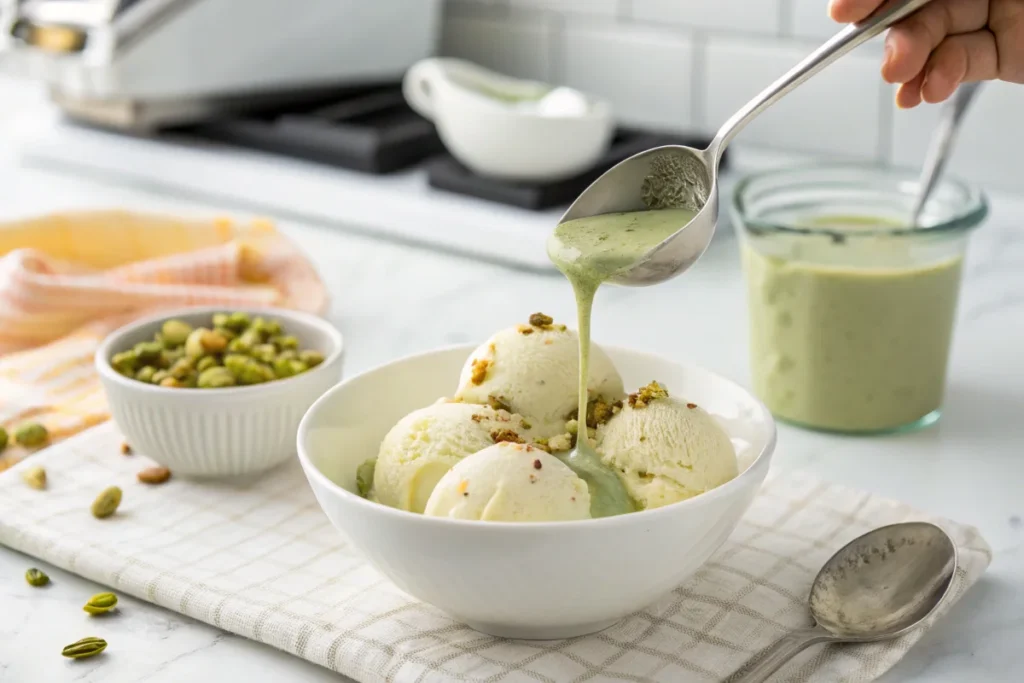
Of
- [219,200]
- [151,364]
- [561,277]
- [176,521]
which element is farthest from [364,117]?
[176,521]

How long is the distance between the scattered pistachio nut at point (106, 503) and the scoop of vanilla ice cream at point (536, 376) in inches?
11.5

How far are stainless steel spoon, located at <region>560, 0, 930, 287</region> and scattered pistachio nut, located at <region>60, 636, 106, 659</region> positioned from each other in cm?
43

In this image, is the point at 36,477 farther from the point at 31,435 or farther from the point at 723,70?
the point at 723,70

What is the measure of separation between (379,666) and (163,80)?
1345mm

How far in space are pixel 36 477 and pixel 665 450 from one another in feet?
1.76

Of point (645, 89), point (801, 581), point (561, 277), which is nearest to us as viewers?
point (801, 581)

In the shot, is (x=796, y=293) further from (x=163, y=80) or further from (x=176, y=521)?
(x=163, y=80)

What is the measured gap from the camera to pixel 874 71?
69.2 inches

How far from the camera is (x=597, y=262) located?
2.85 feet

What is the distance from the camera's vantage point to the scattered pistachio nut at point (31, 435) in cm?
112

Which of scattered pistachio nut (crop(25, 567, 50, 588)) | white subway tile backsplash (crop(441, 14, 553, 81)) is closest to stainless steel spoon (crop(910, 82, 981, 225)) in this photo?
scattered pistachio nut (crop(25, 567, 50, 588))

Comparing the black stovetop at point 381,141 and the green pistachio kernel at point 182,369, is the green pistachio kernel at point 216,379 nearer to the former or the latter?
the green pistachio kernel at point 182,369

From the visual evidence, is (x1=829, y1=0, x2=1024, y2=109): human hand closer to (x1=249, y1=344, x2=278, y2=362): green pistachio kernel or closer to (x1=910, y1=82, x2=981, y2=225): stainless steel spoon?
(x1=910, y1=82, x2=981, y2=225): stainless steel spoon

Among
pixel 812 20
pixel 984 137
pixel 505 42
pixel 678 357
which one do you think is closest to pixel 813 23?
pixel 812 20
